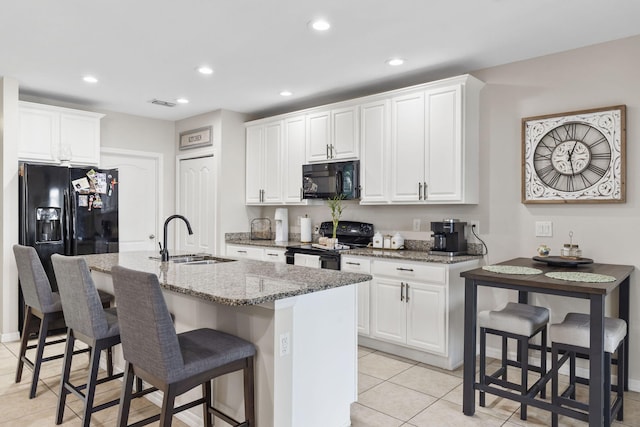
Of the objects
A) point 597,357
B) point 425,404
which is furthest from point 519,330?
point 425,404

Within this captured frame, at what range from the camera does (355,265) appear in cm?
388

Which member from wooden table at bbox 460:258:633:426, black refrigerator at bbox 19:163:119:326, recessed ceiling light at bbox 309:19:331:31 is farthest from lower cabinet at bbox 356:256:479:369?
black refrigerator at bbox 19:163:119:326

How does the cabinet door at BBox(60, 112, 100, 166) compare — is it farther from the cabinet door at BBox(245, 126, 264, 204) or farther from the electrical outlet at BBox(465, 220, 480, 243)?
the electrical outlet at BBox(465, 220, 480, 243)

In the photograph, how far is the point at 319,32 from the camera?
299 cm

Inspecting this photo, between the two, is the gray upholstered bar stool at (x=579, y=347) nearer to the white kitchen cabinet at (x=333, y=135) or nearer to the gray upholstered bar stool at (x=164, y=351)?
the gray upholstered bar stool at (x=164, y=351)

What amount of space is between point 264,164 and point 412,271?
2477 mm

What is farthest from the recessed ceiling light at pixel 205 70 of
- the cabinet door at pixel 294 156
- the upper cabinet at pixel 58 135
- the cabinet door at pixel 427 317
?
the cabinet door at pixel 427 317

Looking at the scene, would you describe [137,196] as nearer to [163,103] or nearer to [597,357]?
[163,103]

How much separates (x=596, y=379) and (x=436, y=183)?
1.90 metres

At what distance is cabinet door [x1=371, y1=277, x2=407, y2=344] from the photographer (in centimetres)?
361

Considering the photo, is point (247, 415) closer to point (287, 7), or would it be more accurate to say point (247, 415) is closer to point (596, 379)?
point (596, 379)

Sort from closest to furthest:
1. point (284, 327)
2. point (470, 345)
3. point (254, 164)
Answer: point (284, 327), point (470, 345), point (254, 164)

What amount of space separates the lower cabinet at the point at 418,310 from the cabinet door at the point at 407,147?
686mm

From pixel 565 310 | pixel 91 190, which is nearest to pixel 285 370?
pixel 565 310
